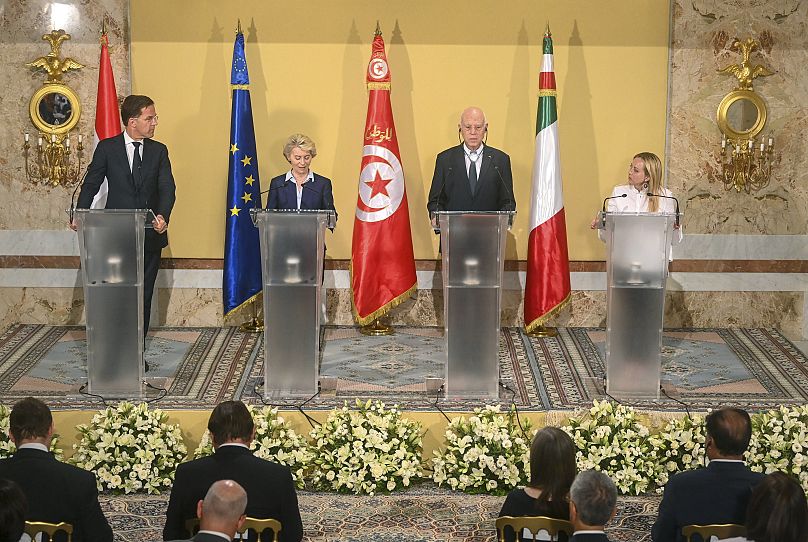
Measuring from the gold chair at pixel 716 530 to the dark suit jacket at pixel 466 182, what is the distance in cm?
Answer: 398

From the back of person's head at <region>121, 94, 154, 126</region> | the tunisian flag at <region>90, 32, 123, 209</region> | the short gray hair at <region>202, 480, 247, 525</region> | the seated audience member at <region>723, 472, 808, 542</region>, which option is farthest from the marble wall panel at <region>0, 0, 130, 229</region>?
the seated audience member at <region>723, 472, 808, 542</region>

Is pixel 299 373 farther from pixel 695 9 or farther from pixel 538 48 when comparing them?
pixel 695 9

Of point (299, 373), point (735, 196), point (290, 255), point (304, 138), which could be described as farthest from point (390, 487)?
point (735, 196)

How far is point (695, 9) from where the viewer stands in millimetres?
9289

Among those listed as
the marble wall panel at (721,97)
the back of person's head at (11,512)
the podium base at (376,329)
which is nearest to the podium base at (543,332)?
the podium base at (376,329)

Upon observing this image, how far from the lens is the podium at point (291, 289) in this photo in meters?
7.21

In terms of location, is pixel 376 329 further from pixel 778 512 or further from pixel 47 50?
pixel 778 512

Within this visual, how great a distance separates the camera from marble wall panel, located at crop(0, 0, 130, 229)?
30.4ft

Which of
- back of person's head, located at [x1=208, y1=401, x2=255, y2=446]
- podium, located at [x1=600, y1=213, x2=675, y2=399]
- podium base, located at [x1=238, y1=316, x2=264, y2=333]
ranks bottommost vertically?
back of person's head, located at [x1=208, y1=401, x2=255, y2=446]

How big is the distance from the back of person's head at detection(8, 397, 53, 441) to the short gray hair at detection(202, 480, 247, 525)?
3.48ft

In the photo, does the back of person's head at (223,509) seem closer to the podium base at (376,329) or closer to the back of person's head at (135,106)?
the back of person's head at (135,106)

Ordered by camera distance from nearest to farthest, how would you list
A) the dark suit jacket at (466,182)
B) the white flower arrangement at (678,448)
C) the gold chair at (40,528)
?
the gold chair at (40,528) → the white flower arrangement at (678,448) → the dark suit jacket at (466,182)

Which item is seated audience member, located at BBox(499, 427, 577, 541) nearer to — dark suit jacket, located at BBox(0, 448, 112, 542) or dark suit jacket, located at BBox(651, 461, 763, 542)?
dark suit jacket, located at BBox(651, 461, 763, 542)

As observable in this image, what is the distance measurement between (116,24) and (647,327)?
4652 millimetres
